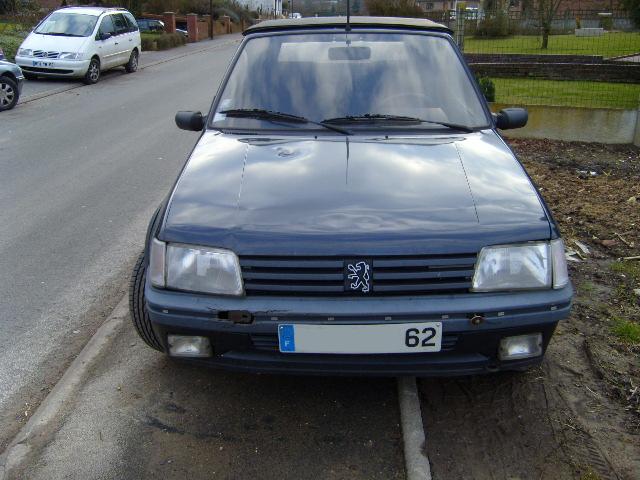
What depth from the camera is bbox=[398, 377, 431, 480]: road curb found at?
8.89 ft

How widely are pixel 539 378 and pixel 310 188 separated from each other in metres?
1.60

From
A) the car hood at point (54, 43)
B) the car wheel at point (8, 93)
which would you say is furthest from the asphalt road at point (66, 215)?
the car hood at point (54, 43)

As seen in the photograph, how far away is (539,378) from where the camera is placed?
3.44 meters

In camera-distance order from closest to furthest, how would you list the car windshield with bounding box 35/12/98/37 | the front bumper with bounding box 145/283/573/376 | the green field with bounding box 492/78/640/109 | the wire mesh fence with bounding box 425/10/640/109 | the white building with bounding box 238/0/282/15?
the front bumper with bounding box 145/283/573/376
the green field with bounding box 492/78/640/109
the wire mesh fence with bounding box 425/10/640/109
the car windshield with bounding box 35/12/98/37
the white building with bounding box 238/0/282/15

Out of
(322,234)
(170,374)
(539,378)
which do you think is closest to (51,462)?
(170,374)

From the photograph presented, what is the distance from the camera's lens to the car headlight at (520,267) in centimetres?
273

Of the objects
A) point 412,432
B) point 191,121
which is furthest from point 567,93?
point 412,432

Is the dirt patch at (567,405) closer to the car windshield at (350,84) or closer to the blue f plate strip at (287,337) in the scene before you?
the blue f plate strip at (287,337)

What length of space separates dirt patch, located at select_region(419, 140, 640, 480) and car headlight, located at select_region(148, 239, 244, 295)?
116 cm

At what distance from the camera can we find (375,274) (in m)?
2.70

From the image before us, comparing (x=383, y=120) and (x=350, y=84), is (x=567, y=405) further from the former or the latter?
(x=350, y=84)

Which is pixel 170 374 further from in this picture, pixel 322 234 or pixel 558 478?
pixel 558 478

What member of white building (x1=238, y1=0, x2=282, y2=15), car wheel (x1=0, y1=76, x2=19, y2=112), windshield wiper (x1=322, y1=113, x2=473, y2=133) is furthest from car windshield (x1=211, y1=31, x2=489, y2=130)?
white building (x1=238, y1=0, x2=282, y2=15)

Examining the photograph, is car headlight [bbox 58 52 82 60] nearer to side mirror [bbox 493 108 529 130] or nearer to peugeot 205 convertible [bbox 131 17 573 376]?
side mirror [bbox 493 108 529 130]
